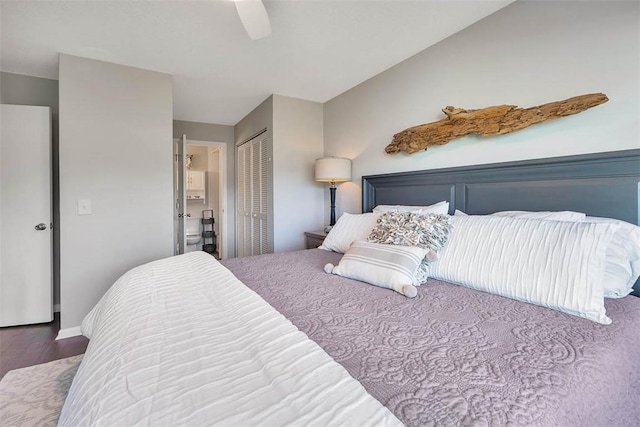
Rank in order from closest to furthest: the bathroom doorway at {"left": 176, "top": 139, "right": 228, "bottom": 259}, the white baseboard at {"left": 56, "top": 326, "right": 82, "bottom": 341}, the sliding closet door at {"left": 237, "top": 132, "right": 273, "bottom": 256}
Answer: the white baseboard at {"left": 56, "top": 326, "right": 82, "bottom": 341}
the sliding closet door at {"left": 237, "top": 132, "right": 273, "bottom": 256}
the bathroom doorway at {"left": 176, "top": 139, "right": 228, "bottom": 259}

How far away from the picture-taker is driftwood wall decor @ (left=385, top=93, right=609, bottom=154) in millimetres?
1510

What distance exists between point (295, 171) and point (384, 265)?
7.36 ft

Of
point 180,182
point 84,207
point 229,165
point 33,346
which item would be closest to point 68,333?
point 33,346

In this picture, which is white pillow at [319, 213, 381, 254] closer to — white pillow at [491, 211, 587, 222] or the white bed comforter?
white pillow at [491, 211, 587, 222]

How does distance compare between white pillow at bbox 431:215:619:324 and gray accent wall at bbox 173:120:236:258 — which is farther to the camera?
gray accent wall at bbox 173:120:236:258

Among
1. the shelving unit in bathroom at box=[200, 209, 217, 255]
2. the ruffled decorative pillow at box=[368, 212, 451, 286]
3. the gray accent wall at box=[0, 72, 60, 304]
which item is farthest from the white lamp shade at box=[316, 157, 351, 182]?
the shelving unit in bathroom at box=[200, 209, 217, 255]

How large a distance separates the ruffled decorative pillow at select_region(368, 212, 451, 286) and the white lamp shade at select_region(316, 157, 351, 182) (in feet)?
4.53

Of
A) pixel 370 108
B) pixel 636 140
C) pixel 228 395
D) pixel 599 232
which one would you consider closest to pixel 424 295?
pixel 599 232

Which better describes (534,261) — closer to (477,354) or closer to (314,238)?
(477,354)

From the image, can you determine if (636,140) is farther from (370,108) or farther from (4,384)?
(4,384)

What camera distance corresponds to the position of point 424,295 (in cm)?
122

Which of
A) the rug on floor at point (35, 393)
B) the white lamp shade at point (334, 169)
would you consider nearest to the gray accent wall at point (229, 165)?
the white lamp shade at point (334, 169)

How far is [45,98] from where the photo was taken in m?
2.75

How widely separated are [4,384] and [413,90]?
3456 millimetres
